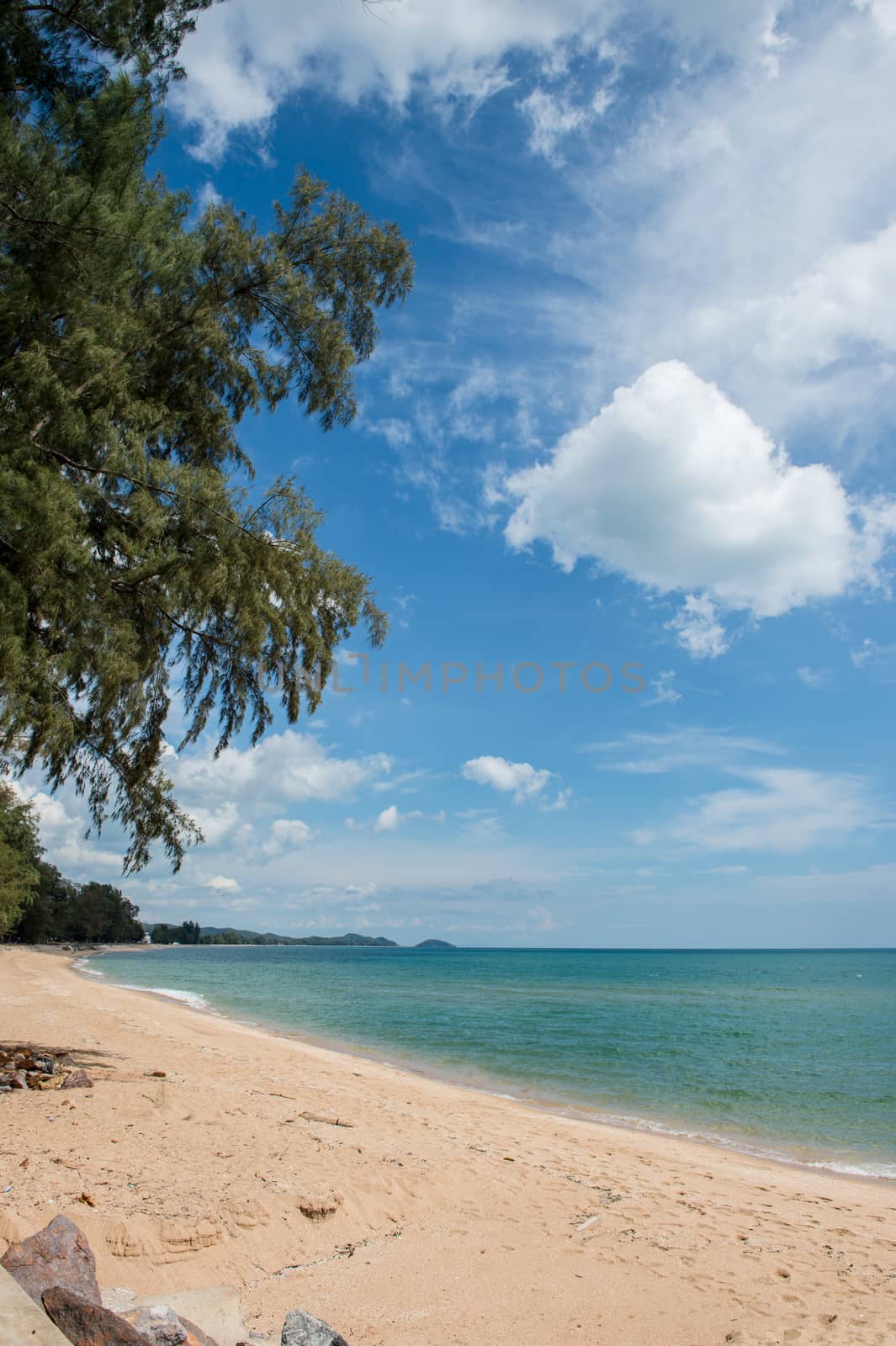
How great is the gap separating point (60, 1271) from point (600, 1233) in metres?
4.30

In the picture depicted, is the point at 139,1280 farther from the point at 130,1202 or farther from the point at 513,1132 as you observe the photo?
the point at 513,1132

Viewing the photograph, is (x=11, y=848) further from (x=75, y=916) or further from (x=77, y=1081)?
(x=75, y=916)

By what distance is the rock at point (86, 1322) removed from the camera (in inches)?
102

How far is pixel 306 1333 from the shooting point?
3.32 m

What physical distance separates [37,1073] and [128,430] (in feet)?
24.0

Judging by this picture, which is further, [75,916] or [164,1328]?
[75,916]

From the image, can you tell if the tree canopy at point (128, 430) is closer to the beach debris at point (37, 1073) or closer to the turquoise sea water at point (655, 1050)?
the beach debris at point (37, 1073)

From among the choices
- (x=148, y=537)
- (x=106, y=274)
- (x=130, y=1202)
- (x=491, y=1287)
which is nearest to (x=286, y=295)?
(x=106, y=274)

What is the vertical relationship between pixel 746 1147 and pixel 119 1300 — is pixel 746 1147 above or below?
below

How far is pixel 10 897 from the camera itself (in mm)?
20688

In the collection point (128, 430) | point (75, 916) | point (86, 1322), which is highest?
point (128, 430)

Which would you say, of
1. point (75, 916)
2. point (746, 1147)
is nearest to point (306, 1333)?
point (746, 1147)

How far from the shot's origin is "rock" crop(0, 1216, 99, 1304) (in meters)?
3.08

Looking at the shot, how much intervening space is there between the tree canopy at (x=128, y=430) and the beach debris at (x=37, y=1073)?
8.68 feet
